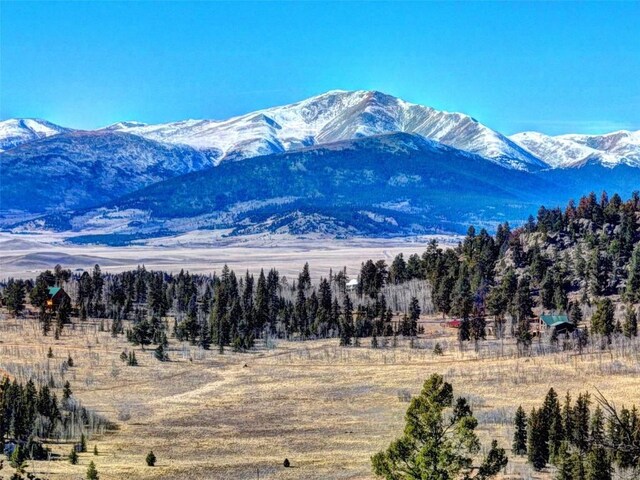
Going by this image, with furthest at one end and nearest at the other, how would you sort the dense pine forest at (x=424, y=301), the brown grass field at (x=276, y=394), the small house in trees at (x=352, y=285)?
1. the small house in trees at (x=352, y=285)
2. the dense pine forest at (x=424, y=301)
3. the brown grass field at (x=276, y=394)

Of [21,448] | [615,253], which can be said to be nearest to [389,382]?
[21,448]

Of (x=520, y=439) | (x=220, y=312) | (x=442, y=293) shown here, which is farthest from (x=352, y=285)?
(x=520, y=439)

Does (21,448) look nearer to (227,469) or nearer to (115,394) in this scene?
(227,469)

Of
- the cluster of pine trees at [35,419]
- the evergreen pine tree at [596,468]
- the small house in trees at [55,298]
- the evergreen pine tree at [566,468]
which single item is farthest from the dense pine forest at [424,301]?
the evergreen pine tree at [596,468]

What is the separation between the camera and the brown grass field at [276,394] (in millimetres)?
58969

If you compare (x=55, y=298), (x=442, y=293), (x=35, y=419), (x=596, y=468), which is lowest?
(x=35, y=419)

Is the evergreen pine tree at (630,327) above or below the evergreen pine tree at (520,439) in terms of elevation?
above

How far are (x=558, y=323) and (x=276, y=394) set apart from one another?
1967 inches

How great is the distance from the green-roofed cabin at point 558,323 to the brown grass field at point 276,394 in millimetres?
7255

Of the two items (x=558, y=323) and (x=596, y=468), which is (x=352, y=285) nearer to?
(x=558, y=323)

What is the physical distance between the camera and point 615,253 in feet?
489

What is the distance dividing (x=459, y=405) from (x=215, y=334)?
89454 millimetres

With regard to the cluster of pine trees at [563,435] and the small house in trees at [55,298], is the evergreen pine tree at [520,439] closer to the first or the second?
the cluster of pine trees at [563,435]

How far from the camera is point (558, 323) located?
119 metres
